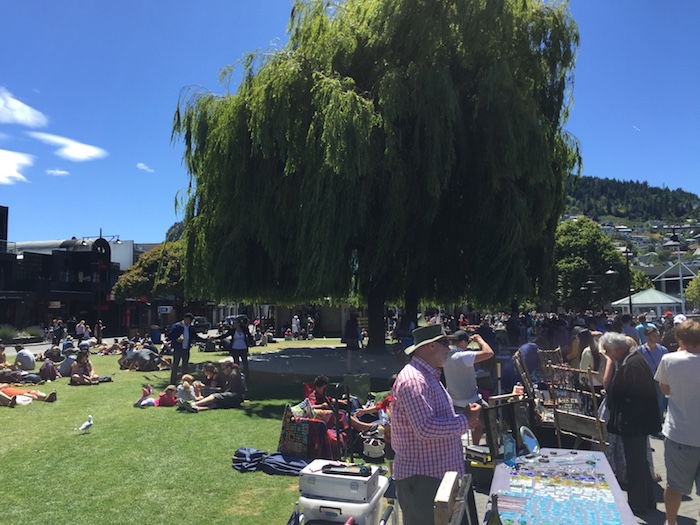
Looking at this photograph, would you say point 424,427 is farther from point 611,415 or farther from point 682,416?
point 611,415

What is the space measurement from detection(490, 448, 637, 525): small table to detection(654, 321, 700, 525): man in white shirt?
0.99m

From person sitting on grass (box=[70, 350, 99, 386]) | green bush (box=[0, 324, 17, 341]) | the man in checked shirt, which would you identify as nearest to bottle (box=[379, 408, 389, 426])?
the man in checked shirt

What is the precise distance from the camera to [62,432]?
884cm

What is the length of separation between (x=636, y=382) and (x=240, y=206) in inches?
458

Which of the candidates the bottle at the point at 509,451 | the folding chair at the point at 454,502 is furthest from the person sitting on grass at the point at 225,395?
the folding chair at the point at 454,502

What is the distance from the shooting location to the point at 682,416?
4305 mm

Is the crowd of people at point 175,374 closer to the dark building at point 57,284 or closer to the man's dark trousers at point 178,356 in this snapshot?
the man's dark trousers at point 178,356

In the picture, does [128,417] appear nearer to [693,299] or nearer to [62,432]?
[62,432]

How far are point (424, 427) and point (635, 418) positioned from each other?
2903 mm

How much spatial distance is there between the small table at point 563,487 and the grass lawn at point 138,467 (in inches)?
103

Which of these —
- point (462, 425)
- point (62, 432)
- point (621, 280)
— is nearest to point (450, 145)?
point (62, 432)

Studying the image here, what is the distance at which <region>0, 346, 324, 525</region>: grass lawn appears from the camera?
208 inches

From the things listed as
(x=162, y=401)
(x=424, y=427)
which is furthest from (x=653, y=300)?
(x=424, y=427)

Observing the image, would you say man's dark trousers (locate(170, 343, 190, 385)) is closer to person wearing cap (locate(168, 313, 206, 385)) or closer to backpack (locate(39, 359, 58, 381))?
person wearing cap (locate(168, 313, 206, 385))
